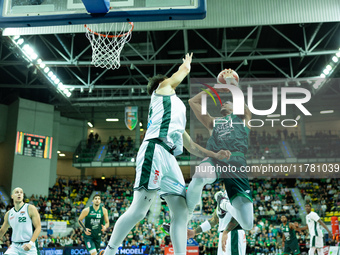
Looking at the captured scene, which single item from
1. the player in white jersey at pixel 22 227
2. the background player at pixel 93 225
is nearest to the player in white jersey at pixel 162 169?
the player in white jersey at pixel 22 227

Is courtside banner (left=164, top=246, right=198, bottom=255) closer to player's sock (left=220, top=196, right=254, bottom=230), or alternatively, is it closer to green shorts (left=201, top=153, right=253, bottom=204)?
player's sock (left=220, top=196, right=254, bottom=230)

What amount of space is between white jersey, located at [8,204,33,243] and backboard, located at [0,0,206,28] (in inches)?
136

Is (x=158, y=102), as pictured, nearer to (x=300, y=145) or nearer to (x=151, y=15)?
(x=151, y=15)

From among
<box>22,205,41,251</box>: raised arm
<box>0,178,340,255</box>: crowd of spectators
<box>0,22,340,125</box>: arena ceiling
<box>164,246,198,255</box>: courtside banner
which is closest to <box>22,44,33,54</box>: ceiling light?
<box>0,22,340,125</box>: arena ceiling

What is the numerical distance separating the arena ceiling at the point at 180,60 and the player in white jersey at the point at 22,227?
13.4m

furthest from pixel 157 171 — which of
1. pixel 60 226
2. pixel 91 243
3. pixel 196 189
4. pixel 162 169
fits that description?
pixel 60 226

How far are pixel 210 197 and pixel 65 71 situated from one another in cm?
1307

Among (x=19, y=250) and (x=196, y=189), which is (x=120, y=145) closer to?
(x=19, y=250)

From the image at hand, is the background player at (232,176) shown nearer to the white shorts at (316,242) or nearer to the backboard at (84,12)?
the backboard at (84,12)

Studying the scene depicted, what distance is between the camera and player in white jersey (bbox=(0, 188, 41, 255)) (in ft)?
23.8

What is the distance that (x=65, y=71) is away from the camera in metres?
28.9

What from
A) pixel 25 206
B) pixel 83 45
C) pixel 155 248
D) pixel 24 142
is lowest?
pixel 155 248

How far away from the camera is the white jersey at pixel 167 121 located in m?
4.90

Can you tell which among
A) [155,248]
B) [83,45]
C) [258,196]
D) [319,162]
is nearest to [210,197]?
[258,196]
